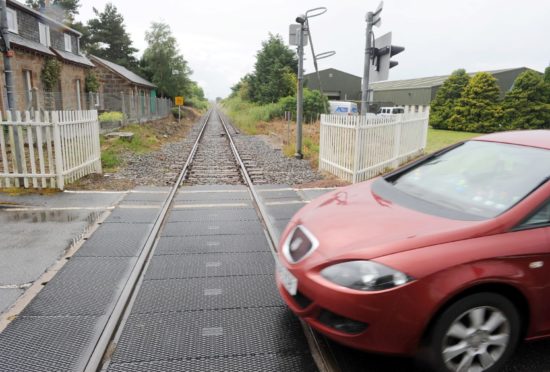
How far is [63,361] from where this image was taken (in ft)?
9.25

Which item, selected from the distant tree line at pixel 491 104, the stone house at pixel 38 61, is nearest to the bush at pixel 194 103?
the stone house at pixel 38 61

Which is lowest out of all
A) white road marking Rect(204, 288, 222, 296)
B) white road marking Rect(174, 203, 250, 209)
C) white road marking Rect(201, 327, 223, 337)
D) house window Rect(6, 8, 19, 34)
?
white road marking Rect(201, 327, 223, 337)

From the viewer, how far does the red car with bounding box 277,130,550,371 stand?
2422 millimetres

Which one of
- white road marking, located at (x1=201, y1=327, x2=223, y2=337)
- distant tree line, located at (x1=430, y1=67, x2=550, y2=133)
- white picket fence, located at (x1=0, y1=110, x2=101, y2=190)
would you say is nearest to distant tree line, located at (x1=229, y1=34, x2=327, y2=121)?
distant tree line, located at (x1=430, y1=67, x2=550, y2=133)

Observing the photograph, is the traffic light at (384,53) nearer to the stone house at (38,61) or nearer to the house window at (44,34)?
the stone house at (38,61)

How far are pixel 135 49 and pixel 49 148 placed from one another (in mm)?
57967

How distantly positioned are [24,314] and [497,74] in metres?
45.9

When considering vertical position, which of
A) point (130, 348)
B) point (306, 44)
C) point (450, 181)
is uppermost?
point (306, 44)

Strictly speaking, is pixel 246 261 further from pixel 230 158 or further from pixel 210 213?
pixel 230 158

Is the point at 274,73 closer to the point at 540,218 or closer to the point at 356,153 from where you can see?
the point at 356,153

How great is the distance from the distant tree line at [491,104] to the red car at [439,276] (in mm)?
30251

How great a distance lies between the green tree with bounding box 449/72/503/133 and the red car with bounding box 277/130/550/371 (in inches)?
1188

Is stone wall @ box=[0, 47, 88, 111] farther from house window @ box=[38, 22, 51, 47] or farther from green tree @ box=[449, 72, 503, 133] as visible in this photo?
green tree @ box=[449, 72, 503, 133]

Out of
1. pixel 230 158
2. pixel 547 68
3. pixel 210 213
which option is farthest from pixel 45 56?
pixel 547 68
